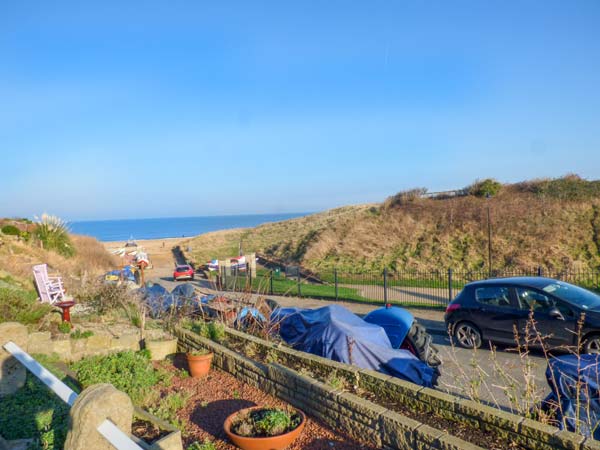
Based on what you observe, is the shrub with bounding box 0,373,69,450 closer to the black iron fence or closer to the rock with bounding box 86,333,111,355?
the rock with bounding box 86,333,111,355

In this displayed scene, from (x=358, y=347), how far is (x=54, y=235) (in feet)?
75.7

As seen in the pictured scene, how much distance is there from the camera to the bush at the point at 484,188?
103ft

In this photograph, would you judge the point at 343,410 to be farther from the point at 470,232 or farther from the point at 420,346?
the point at 470,232

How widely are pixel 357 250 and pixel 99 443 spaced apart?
2795 cm

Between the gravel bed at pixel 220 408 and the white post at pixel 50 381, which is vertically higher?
the white post at pixel 50 381

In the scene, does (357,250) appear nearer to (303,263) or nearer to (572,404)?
(303,263)

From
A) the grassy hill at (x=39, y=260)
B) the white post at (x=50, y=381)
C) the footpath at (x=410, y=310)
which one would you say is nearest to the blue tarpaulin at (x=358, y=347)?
the white post at (x=50, y=381)

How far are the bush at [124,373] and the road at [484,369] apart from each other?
389cm

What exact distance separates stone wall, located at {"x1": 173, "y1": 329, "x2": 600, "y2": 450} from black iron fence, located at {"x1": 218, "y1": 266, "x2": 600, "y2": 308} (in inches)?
393

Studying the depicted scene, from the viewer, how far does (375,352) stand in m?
6.91

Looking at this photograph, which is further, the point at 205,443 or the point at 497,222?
the point at 497,222

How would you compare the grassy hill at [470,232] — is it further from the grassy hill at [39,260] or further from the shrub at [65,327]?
the shrub at [65,327]

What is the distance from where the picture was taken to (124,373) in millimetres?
6637

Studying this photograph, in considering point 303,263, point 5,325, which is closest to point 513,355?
point 5,325
